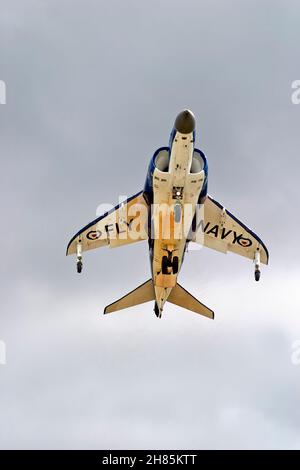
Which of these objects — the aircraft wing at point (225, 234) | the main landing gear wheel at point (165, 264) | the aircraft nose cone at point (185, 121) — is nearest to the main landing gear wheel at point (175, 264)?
the main landing gear wheel at point (165, 264)

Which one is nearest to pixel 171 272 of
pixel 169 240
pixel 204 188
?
pixel 169 240

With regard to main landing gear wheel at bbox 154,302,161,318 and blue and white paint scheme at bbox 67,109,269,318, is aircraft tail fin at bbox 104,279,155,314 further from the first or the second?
main landing gear wheel at bbox 154,302,161,318

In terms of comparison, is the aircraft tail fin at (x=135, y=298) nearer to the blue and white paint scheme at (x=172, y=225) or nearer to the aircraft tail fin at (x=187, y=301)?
the blue and white paint scheme at (x=172, y=225)

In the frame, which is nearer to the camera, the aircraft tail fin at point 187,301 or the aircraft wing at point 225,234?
the aircraft wing at point 225,234

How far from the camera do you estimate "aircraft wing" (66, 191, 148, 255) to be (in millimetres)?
42062

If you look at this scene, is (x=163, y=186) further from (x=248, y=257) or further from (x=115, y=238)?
(x=248, y=257)

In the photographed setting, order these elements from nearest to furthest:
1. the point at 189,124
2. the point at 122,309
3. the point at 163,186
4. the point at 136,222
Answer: the point at 189,124
the point at 163,186
the point at 136,222
the point at 122,309

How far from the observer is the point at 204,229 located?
43375 mm

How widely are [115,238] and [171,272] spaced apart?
14.0 ft

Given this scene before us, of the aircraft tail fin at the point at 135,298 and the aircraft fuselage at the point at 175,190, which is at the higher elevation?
the aircraft fuselage at the point at 175,190

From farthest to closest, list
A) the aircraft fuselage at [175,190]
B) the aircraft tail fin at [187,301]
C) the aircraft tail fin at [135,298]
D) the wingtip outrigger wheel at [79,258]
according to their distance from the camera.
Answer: the aircraft tail fin at [187,301] → the aircraft tail fin at [135,298] → the wingtip outrigger wheel at [79,258] → the aircraft fuselage at [175,190]

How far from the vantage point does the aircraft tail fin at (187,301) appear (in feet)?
149

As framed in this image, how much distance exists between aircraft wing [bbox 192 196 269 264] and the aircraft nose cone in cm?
815

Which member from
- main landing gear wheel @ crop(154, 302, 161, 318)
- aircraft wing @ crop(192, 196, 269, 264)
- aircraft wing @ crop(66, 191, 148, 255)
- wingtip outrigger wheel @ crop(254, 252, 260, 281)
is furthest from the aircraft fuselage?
main landing gear wheel @ crop(154, 302, 161, 318)
